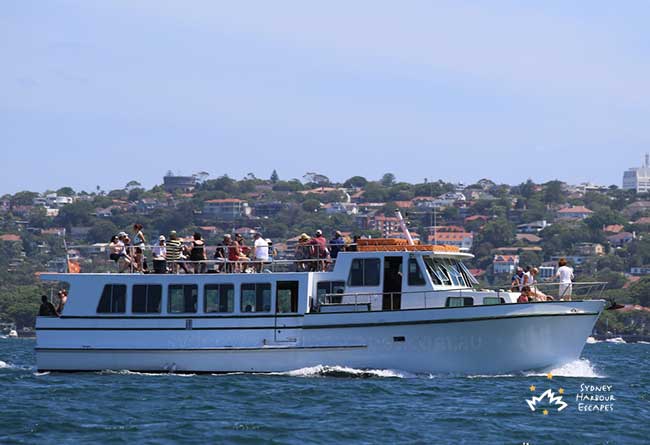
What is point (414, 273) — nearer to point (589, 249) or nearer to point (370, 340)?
point (370, 340)

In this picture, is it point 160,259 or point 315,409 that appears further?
point 160,259

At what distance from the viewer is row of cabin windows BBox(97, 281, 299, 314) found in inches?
1297

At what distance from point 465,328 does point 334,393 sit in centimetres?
400

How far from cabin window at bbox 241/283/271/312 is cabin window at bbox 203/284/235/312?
280 mm

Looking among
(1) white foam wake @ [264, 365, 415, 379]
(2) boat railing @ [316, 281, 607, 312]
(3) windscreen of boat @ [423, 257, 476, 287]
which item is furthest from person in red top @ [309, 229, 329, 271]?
(1) white foam wake @ [264, 365, 415, 379]

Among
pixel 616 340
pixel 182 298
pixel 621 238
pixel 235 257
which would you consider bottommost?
pixel 616 340

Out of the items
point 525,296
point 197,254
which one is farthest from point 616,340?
point 197,254

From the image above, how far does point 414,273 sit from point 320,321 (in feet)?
8.56

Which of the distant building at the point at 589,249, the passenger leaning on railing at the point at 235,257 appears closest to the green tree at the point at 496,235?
the distant building at the point at 589,249

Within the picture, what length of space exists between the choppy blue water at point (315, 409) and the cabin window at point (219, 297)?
1.68m

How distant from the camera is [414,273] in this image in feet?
108

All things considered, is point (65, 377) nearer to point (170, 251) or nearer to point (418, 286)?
point (170, 251)

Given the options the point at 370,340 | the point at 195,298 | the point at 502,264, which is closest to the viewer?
the point at 370,340

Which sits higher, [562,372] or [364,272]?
[364,272]
